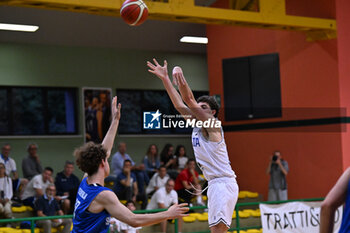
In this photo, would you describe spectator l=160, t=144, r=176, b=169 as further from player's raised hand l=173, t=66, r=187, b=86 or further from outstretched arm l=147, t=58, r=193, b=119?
player's raised hand l=173, t=66, r=187, b=86

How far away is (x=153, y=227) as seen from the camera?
1219 centimetres

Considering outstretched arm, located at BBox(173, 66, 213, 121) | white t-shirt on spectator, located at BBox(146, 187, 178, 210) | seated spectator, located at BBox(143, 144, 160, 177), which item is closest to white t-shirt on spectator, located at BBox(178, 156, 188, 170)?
seated spectator, located at BBox(143, 144, 160, 177)

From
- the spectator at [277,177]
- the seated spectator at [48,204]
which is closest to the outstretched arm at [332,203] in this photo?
the seated spectator at [48,204]

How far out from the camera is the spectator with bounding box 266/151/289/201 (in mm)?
14078

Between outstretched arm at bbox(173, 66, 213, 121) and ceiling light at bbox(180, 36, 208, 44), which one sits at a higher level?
ceiling light at bbox(180, 36, 208, 44)

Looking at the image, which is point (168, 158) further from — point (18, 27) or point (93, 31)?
point (18, 27)

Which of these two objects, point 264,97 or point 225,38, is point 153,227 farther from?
point 225,38

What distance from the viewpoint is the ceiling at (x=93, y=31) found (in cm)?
1616

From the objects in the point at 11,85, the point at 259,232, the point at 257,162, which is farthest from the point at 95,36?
the point at 259,232

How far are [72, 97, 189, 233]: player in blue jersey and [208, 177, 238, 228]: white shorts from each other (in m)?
1.89

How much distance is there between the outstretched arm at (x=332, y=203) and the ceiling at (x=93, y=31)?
13.9 metres

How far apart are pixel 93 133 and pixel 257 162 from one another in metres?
5.90

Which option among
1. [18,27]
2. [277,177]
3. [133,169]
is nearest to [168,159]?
[133,169]

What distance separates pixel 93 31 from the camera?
17625 millimetres
